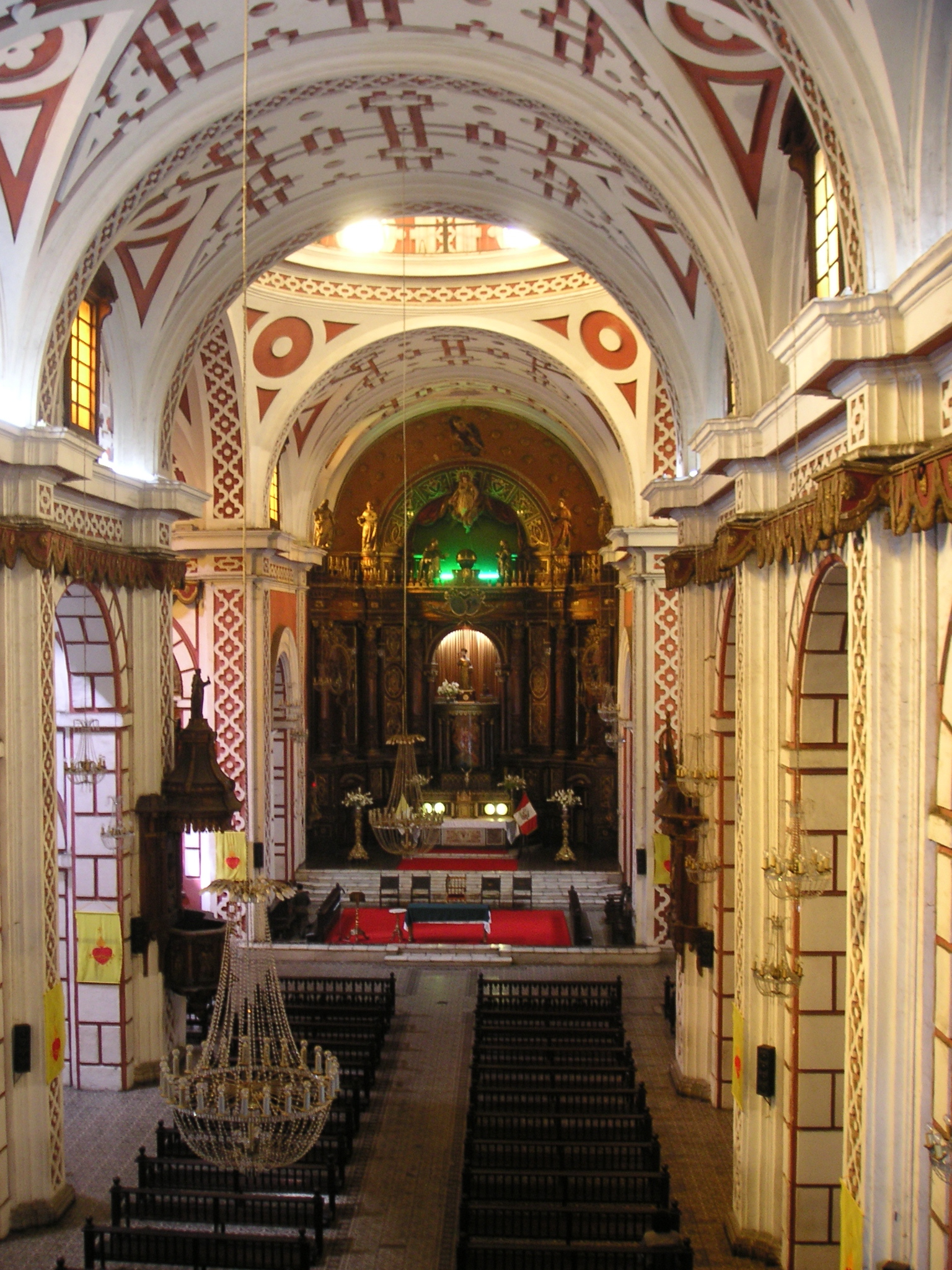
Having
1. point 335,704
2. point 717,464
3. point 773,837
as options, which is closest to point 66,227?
point 717,464

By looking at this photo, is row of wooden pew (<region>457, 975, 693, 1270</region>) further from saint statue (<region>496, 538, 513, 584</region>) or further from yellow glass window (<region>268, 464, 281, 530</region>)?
saint statue (<region>496, 538, 513, 584</region>)

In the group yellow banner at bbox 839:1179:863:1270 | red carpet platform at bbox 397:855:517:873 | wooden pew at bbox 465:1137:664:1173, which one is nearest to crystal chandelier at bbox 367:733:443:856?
wooden pew at bbox 465:1137:664:1173

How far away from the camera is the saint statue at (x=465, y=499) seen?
27.4 m

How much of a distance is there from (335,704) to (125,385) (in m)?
14.7

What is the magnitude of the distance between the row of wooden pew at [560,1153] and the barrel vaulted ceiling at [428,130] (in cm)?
697

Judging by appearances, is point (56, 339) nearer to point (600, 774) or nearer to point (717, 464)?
point (717, 464)

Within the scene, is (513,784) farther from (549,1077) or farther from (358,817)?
(549,1077)

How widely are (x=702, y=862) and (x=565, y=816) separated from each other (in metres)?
13.1

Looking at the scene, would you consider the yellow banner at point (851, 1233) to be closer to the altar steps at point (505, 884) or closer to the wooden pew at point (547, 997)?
the wooden pew at point (547, 997)

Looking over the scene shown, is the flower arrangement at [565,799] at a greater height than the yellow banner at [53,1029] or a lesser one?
lesser

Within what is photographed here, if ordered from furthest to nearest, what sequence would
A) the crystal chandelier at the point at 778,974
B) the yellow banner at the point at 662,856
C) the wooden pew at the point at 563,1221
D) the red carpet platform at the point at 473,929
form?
the red carpet platform at the point at 473,929
the yellow banner at the point at 662,856
the wooden pew at the point at 563,1221
the crystal chandelier at the point at 778,974

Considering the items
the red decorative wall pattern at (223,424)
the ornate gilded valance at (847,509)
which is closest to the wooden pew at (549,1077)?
the ornate gilded valance at (847,509)

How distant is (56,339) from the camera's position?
10250 millimetres

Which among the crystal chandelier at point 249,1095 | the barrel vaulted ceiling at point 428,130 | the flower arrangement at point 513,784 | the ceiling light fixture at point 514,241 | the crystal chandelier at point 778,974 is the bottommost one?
the flower arrangement at point 513,784
